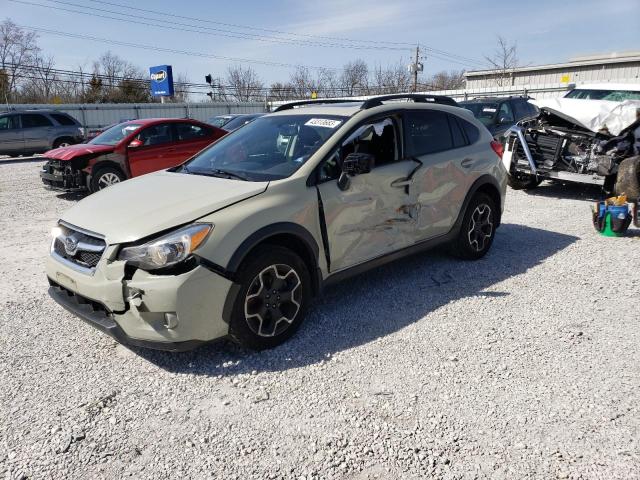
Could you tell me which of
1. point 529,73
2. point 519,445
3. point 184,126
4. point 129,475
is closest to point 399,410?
point 519,445

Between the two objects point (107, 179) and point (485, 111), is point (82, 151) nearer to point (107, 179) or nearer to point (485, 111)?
point (107, 179)

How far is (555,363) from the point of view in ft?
11.5

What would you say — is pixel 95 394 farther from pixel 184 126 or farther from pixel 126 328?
pixel 184 126

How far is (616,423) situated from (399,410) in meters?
1.20

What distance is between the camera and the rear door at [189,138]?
1068cm

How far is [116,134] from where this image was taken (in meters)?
10.6

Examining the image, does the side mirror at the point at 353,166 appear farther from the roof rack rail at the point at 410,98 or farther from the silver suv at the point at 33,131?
the silver suv at the point at 33,131

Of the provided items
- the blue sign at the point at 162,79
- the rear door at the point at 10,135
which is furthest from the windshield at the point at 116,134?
the blue sign at the point at 162,79

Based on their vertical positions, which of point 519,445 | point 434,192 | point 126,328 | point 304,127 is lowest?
point 519,445

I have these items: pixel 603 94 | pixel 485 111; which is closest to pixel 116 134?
pixel 485 111

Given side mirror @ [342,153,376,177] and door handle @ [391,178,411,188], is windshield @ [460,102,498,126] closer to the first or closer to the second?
door handle @ [391,178,411,188]

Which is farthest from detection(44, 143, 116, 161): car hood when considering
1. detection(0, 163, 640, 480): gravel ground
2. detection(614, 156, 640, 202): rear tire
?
detection(614, 156, 640, 202): rear tire

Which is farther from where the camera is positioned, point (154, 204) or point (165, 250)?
point (154, 204)

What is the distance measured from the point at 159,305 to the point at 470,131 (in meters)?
3.85
